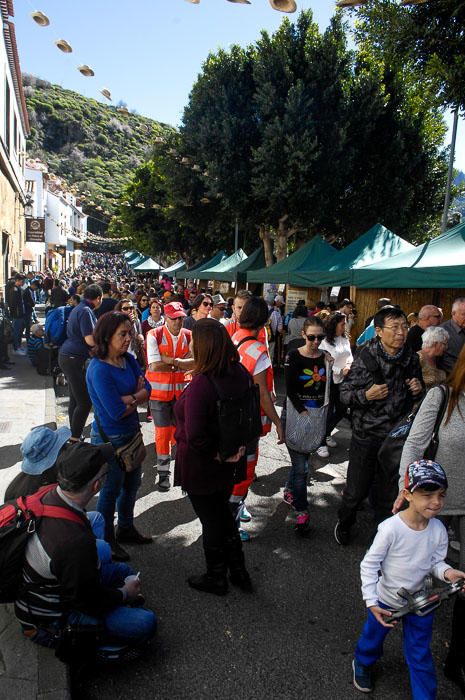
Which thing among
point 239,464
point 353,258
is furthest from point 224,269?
point 239,464

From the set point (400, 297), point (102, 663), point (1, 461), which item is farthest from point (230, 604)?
point (400, 297)

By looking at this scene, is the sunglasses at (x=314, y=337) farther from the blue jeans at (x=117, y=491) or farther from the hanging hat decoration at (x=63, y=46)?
the hanging hat decoration at (x=63, y=46)

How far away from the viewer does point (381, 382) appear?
11.5ft

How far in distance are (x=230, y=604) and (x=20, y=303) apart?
1056 centimetres

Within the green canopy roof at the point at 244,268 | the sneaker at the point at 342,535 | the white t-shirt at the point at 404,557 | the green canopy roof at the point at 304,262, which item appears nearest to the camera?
the white t-shirt at the point at 404,557

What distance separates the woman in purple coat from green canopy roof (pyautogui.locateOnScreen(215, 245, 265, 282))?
1204 centimetres

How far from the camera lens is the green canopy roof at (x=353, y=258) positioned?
31.5ft

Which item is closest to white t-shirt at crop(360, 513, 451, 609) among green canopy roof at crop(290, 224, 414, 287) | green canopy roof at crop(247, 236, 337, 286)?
green canopy roof at crop(290, 224, 414, 287)

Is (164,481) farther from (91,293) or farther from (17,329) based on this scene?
(17,329)

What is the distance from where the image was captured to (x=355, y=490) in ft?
12.0

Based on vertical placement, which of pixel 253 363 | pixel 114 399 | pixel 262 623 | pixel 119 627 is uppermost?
pixel 253 363

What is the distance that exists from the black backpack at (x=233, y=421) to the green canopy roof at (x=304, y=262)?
26.6 feet

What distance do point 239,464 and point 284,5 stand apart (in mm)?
4970

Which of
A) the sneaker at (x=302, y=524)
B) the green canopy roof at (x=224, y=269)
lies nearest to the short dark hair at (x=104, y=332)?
the sneaker at (x=302, y=524)
